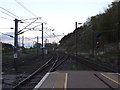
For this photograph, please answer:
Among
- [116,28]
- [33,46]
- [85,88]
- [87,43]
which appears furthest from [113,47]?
[33,46]

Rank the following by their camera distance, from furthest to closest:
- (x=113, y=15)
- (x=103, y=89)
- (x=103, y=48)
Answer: (x=103, y=48), (x=113, y=15), (x=103, y=89)

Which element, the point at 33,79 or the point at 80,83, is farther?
the point at 33,79

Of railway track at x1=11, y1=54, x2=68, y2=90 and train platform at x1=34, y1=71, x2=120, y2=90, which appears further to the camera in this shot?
railway track at x1=11, y1=54, x2=68, y2=90

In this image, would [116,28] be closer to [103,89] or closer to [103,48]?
[103,48]

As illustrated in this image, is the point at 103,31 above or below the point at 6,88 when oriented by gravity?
above

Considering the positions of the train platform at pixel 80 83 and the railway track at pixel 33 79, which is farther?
the railway track at pixel 33 79

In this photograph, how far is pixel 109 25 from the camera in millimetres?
76250

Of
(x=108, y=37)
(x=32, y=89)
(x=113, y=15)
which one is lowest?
(x=32, y=89)

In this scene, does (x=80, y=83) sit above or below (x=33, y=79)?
above

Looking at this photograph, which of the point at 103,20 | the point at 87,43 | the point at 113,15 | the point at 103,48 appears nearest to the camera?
the point at 113,15

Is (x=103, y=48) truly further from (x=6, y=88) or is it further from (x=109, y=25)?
(x=6, y=88)

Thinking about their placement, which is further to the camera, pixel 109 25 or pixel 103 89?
pixel 109 25

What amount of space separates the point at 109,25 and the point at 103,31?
2.31m

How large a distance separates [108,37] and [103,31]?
391 centimetres
